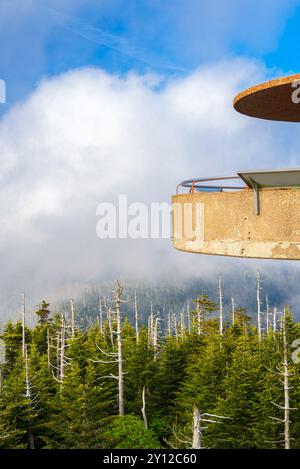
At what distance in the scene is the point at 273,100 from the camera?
410 inches

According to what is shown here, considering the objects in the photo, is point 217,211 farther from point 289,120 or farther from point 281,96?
point 289,120

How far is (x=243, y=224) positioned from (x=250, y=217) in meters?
0.17

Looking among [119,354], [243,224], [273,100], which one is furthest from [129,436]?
[243,224]

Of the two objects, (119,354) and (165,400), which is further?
(165,400)

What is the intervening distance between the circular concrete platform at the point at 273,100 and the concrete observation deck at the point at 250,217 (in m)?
1.88

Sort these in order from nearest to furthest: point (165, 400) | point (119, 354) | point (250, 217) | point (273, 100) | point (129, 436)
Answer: point (250, 217) → point (273, 100) → point (129, 436) → point (119, 354) → point (165, 400)

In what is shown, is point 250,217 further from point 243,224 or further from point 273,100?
point 273,100

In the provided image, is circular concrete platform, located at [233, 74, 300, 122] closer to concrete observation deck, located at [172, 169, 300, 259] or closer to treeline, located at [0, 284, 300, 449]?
concrete observation deck, located at [172, 169, 300, 259]

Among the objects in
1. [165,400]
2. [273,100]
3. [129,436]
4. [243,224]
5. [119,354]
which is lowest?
[165,400]

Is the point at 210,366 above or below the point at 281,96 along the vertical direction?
below

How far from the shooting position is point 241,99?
10.3 metres

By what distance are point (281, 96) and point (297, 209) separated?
3056mm

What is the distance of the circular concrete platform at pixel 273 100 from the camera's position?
30.0 feet
